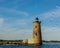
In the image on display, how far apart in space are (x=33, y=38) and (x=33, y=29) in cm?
242

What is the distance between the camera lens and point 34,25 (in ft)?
190

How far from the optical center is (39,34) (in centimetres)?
5781

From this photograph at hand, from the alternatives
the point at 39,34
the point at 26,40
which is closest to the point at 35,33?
the point at 39,34

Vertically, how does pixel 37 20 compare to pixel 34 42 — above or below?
above

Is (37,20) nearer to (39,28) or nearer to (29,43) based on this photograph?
(39,28)

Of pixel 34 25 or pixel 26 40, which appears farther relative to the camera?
pixel 26 40

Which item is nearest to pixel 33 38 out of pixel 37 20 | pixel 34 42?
pixel 34 42

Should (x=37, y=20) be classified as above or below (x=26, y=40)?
above

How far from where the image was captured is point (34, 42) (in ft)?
190

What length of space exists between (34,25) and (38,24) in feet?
3.63

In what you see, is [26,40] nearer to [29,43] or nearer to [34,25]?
[29,43]

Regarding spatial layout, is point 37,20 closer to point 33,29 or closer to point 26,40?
point 33,29

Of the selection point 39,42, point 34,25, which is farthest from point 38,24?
point 39,42

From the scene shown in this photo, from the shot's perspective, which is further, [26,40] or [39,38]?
[26,40]
